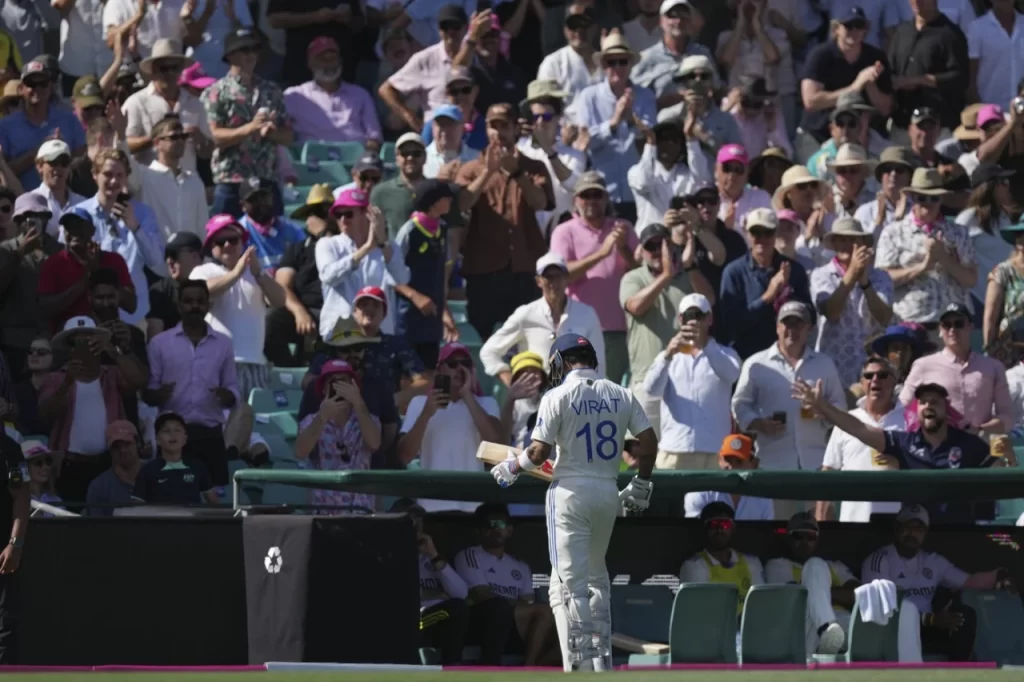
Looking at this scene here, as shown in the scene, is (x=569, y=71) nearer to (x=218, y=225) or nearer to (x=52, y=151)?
(x=218, y=225)

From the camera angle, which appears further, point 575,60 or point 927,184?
point 575,60

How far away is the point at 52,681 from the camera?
976 centimetres

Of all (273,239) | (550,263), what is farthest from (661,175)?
(273,239)

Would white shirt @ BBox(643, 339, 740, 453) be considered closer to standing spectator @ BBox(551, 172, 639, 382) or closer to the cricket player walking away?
standing spectator @ BBox(551, 172, 639, 382)

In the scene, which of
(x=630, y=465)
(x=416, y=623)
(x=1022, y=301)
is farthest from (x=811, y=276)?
(x=416, y=623)

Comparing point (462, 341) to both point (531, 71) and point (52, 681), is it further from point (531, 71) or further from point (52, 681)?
point (52, 681)

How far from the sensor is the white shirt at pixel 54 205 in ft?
47.4

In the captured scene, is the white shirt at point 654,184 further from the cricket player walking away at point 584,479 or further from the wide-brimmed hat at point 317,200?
the cricket player walking away at point 584,479

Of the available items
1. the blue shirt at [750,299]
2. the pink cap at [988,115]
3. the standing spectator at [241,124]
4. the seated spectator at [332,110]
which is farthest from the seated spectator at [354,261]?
the pink cap at [988,115]

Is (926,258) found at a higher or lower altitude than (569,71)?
lower

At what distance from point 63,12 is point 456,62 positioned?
11.2 feet

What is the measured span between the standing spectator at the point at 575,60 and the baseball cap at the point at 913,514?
579cm

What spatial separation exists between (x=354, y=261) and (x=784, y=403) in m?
3.15

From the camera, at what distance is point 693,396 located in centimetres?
1399
